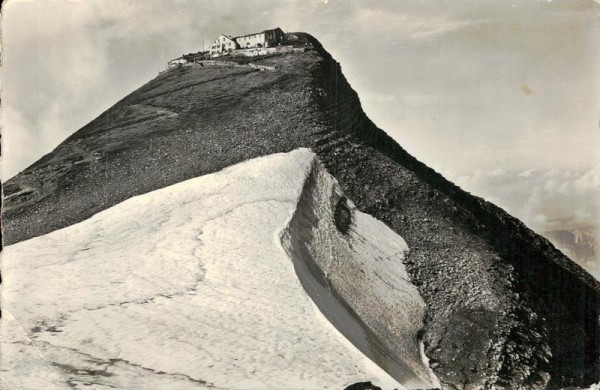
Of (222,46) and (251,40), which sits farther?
(222,46)

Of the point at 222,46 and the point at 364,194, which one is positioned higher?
the point at 222,46

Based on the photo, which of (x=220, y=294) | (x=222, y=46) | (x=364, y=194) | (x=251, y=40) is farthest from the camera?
(x=222, y=46)

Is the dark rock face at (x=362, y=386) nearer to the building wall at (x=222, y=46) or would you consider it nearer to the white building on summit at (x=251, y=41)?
the white building on summit at (x=251, y=41)

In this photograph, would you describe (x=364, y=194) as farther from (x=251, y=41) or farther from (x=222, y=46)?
(x=222, y=46)

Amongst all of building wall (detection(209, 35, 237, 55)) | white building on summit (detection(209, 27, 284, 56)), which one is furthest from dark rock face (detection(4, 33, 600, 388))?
building wall (detection(209, 35, 237, 55))

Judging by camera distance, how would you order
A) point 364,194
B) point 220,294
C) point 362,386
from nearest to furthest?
point 362,386, point 220,294, point 364,194

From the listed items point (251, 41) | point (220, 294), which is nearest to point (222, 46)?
point (251, 41)

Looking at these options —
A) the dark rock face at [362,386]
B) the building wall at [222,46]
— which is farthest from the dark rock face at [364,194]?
the dark rock face at [362,386]

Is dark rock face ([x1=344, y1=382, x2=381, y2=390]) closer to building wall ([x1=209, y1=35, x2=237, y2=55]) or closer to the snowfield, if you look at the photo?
the snowfield
